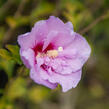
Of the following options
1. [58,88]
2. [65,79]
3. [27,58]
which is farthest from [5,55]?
[58,88]

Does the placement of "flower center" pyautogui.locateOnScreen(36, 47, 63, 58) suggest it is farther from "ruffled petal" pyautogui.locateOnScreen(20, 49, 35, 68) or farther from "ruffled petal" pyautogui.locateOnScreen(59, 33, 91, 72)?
"ruffled petal" pyautogui.locateOnScreen(20, 49, 35, 68)

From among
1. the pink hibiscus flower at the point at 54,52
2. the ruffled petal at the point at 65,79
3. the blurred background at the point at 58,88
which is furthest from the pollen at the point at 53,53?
the blurred background at the point at 58,88

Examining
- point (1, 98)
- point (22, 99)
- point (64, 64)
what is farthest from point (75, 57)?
point (22, 99)

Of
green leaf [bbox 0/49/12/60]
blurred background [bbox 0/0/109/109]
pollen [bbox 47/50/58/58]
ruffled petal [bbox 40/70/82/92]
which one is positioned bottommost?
blurred background [bbox 0/0/109/109]

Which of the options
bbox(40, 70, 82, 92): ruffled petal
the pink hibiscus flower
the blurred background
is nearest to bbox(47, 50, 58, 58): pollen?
the pink hibiscus flower

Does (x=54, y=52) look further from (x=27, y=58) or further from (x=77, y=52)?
(x=27, y=58)
